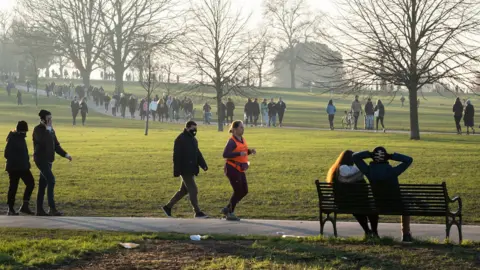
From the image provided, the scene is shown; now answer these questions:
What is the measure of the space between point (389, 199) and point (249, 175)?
9.84 m

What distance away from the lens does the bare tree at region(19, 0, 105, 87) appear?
72.4 meters

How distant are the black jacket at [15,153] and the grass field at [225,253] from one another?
343 centimetres

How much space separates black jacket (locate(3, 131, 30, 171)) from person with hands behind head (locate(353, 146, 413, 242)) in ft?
21.6

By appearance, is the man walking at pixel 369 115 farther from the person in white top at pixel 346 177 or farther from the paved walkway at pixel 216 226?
the person in white top at pixel 346 177

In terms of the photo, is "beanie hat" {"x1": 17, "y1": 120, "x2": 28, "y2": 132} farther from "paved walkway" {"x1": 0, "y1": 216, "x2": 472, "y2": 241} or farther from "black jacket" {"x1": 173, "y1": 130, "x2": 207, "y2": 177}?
"black jacket" {"x1": 173, "y1": 130, "x2": 207, "y2": 177}

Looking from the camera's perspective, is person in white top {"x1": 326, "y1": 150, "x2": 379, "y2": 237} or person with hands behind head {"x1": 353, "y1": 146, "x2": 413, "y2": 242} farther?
person in white top {"x1": 326, "y1": 150, "x2": 379, "y2": 237}

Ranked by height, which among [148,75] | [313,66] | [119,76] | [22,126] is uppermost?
[313,66]

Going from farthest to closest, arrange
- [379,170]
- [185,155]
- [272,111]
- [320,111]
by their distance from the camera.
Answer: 1. [320,111]
2. [272,111]
3. [185,155]
4. [379,170]

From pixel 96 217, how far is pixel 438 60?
2197 centimetres

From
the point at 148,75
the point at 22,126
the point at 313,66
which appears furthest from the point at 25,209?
the point at 313,66

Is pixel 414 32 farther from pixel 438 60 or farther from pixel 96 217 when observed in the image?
pixel 96 217

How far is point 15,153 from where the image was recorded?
15.1 m

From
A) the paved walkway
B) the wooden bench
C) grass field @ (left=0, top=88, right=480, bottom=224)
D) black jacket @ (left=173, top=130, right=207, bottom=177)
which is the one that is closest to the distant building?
grass field @ (left=0, top=88, right=480, bottom=224)

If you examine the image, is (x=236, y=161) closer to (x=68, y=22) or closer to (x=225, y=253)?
(x=225, y=253)
